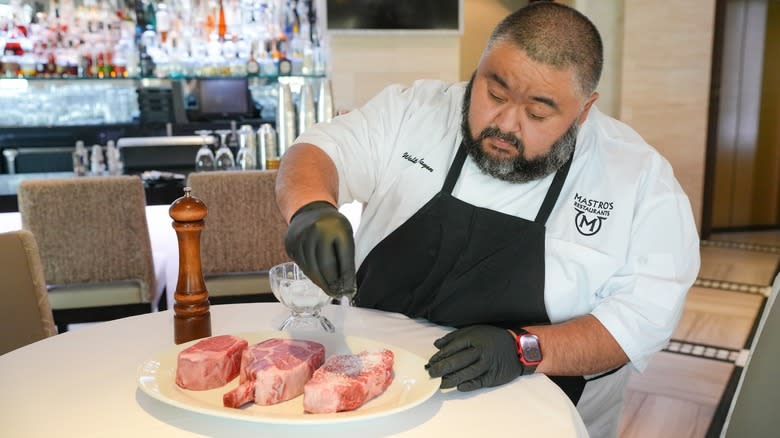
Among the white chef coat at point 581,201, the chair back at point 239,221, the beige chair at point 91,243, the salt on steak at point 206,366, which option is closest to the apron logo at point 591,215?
the white chef coat at point 581,201

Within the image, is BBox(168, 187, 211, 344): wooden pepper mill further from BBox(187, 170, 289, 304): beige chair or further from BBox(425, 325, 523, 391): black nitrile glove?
BBox(187, 170, 289, 304): beige chair

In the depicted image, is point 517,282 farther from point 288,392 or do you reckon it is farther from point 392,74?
point 392,74

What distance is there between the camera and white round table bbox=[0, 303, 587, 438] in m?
0.99

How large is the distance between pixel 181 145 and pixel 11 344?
9.54ft

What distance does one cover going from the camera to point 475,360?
113 cm

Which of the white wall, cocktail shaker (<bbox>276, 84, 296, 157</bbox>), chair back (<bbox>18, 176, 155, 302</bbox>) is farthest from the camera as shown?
the white wall

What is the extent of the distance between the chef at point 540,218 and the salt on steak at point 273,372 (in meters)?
0.27

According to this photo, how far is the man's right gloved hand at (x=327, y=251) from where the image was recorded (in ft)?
3.61

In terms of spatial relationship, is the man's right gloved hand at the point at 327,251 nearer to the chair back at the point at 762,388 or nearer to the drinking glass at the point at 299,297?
the drinking glass at the point at 299,297

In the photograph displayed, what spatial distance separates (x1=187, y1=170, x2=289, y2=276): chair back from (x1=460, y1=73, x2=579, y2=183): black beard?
1294 mm

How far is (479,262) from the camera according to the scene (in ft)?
4.94

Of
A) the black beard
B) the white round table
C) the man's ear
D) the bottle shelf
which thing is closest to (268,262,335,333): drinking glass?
the white round table

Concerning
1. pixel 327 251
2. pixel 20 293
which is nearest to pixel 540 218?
pixel 327 251

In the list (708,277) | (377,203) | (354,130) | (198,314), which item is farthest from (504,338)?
(708,277)
